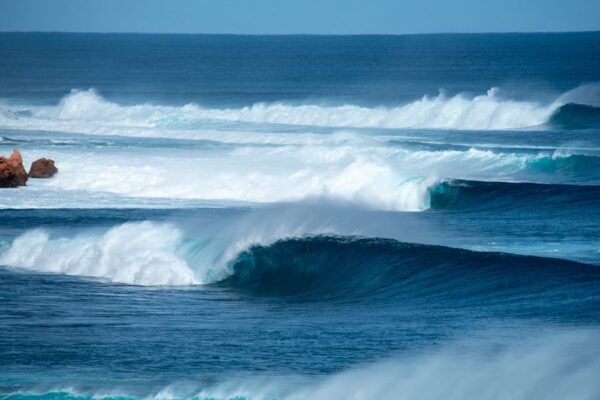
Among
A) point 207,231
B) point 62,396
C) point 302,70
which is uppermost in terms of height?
point 302,70

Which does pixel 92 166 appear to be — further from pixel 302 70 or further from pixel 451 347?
pixel 302 70

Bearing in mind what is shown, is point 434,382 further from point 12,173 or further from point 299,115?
point 299,115

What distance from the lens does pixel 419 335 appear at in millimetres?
15680

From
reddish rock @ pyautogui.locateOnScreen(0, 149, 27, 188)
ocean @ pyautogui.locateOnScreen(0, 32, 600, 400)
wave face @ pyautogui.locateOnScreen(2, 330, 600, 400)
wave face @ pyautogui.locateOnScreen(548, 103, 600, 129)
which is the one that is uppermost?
wave face @ pyautogui.locateOnScreen(548, 103, 600, 129)

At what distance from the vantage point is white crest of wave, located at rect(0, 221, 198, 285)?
20.9 meters

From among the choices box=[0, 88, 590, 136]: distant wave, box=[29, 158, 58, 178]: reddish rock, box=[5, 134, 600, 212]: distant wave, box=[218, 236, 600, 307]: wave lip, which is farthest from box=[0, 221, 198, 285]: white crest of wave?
box=[0, 88, 590, 136]: distant wave

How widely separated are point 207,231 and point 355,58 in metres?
108

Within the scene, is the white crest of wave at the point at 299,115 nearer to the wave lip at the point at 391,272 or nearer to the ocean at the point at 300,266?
the ocean at the point at 300,266

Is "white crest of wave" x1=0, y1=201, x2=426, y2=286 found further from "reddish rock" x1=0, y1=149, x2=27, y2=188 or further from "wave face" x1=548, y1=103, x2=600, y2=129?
"wave face" x1=548, y1=103, x2=600, y2=129

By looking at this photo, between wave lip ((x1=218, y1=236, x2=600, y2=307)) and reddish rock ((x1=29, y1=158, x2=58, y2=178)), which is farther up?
reddish rock ((x1=29, y1=158, x2=58, y2=178))

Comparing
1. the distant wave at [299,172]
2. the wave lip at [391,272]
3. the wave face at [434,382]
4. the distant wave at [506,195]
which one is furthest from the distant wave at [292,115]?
the wave face at [434,382]

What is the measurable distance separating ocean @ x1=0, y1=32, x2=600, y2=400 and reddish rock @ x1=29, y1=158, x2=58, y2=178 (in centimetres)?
41

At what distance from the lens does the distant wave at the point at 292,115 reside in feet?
171

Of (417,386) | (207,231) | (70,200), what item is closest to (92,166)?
(70,200)
